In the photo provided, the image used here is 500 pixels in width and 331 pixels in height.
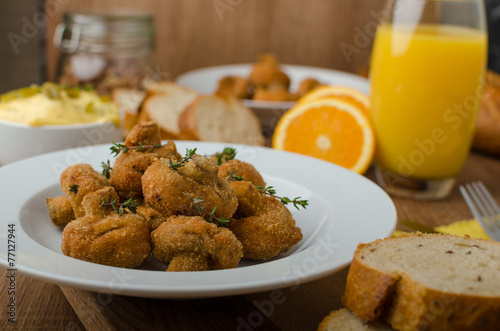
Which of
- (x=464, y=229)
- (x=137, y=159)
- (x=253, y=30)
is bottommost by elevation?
(x=464, y=229)

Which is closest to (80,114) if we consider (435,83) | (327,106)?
(327,106)

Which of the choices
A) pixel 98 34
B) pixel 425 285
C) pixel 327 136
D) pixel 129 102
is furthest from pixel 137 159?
pixel 98 34

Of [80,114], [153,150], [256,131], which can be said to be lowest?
[256,131]

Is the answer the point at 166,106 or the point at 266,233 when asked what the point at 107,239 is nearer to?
the point at 266,233

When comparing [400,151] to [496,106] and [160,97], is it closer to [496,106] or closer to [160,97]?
[496,106]

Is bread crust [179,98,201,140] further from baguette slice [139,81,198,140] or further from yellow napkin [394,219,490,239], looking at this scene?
yellow napkin [394,219,490,239]

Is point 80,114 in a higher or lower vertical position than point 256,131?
higher

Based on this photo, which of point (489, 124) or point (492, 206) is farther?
point (489, 124)
